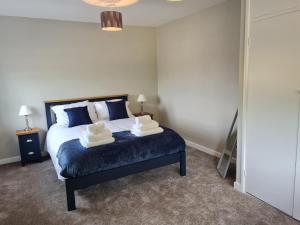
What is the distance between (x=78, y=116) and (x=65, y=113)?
24 centimetres

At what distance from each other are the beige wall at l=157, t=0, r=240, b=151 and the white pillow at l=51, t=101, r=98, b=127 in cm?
173

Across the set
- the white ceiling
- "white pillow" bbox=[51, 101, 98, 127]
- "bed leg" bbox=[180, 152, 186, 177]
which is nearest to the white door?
"bed leg" bbox=[180, 152, 186, 177]

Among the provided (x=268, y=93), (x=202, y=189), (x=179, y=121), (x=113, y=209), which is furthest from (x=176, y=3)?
(x=113, y=209)

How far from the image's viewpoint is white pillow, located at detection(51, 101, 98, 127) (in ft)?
12.9

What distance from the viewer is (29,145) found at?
3.89 metres

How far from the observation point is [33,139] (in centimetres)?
390

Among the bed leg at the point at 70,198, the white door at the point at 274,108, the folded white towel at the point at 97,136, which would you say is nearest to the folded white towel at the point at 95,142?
the folded white towel at the point at 97,136

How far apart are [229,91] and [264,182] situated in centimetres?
151

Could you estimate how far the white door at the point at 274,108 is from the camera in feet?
7.22

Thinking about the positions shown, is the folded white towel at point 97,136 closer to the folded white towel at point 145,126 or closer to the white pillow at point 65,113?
the folded white towel at point 145,126

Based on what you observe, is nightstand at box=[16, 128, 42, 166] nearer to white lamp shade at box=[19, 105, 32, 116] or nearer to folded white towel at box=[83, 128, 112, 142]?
white lamp shade at box=[19, 105, 32, 116]

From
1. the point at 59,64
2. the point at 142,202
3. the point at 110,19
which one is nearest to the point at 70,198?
the point at 142,202

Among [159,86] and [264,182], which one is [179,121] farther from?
[264,182]

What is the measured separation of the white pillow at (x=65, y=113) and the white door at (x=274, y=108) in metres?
2.75
